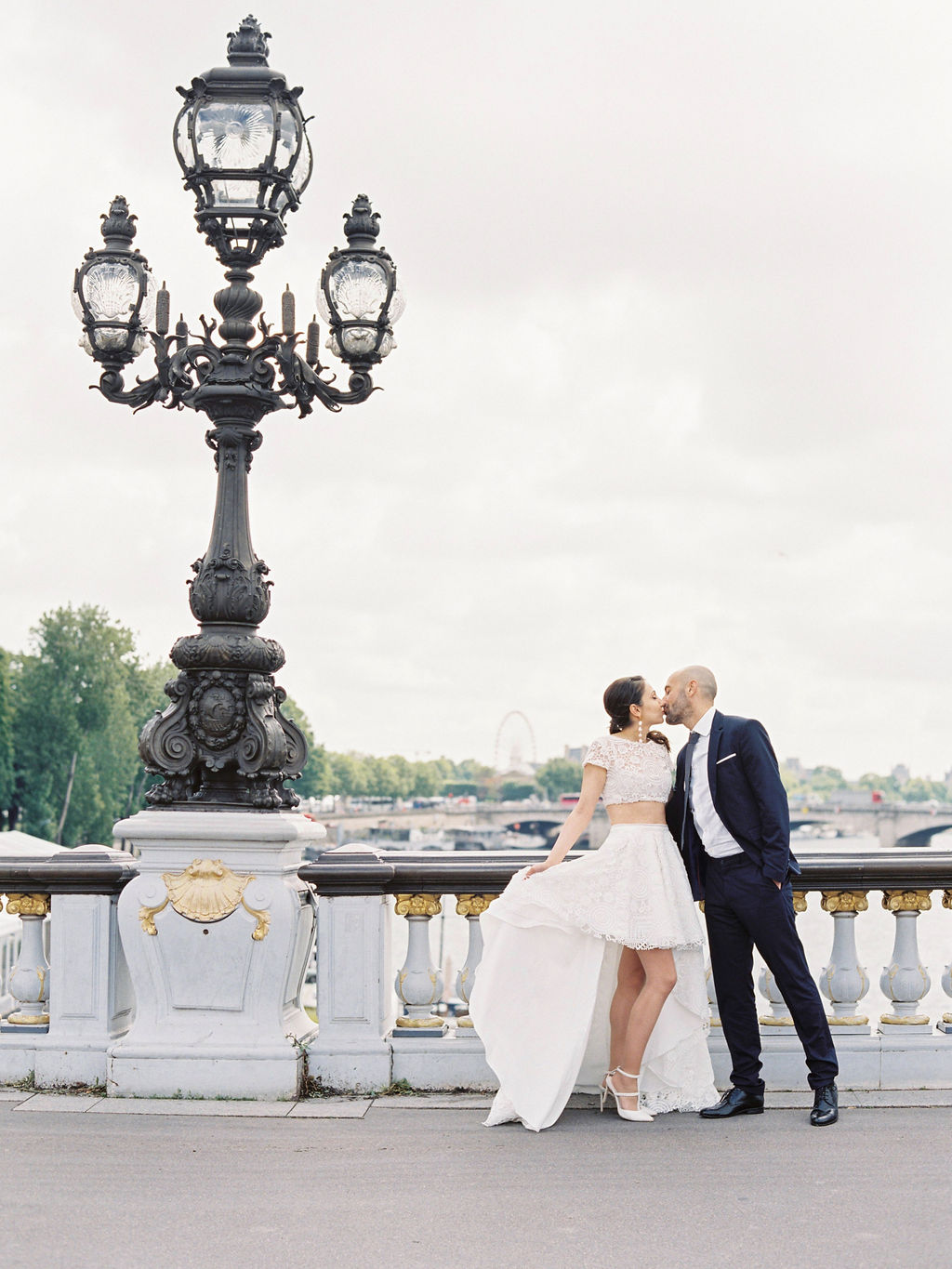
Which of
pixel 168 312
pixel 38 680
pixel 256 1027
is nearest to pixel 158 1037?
pixel 256 1027

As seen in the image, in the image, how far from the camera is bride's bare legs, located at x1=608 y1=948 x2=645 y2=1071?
6.64 metres

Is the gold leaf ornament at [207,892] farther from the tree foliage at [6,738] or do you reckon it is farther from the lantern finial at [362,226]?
the tree foliage at [6,738]

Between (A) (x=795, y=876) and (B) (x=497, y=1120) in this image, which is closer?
(B) (x=497, y=1120)

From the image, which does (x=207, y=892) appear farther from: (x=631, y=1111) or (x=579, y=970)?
(x=631, y=1111)

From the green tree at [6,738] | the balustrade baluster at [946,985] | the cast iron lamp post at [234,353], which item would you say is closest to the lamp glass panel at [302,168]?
the cast iron lamp post at [234,353]

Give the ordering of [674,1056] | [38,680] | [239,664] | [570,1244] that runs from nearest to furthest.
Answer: [570,1244]
[674,1056]
[239,664]
[38,680]

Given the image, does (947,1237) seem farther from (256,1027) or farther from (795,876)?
(256,1027)

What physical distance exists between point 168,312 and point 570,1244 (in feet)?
16.1

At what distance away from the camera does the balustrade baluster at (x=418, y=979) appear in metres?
7.12

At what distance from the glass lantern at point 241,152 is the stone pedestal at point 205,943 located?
2852mm

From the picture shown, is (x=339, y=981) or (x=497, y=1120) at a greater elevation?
(x=339, y=981)

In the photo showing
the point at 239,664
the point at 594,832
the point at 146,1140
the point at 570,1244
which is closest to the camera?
the point at 570,1244

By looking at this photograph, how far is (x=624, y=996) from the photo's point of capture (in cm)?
666

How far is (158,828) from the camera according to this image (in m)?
6.97
